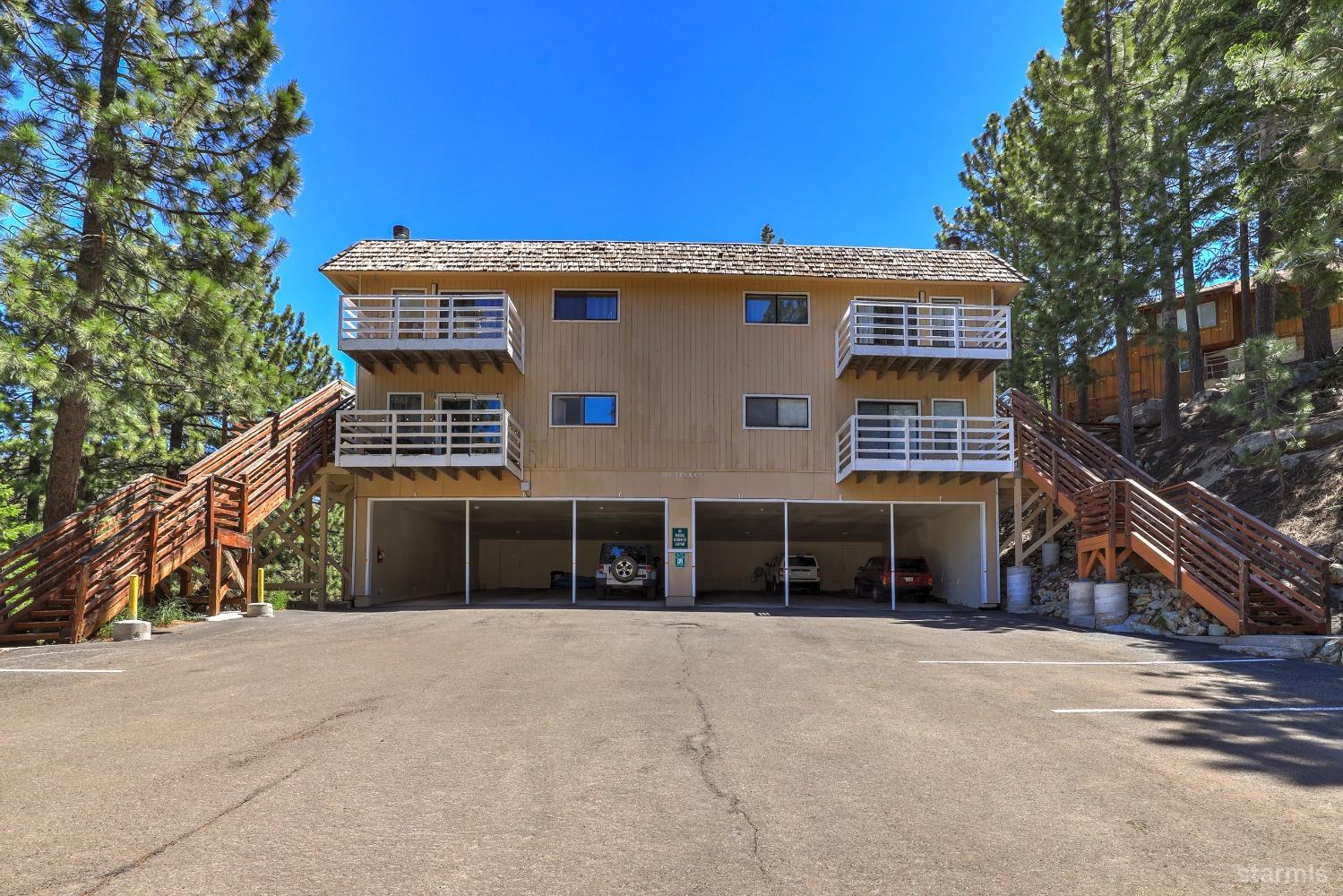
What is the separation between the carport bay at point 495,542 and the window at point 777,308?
5486 mm

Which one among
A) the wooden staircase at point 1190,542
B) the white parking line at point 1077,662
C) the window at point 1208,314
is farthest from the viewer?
the window at point 1208,314

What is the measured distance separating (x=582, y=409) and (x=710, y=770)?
631 inches

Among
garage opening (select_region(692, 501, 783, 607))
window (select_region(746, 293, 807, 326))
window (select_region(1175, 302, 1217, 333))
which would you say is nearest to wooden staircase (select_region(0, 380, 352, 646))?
garage opening (select_region(692, 501, 783, 607))

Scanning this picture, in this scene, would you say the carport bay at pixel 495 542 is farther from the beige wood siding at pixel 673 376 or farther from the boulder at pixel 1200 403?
the boulder at pixel 1200 403

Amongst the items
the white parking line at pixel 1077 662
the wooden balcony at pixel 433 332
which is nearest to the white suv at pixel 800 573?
the wooden balcony at pixel 433 332

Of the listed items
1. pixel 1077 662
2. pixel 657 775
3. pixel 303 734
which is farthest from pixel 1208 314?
pixel 303 734

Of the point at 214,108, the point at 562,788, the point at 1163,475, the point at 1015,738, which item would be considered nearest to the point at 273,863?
the point at 562,788

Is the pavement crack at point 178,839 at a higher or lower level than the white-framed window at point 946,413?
lower

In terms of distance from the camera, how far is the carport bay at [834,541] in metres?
21.3

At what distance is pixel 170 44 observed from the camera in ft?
43.5

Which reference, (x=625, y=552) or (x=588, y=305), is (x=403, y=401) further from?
(x=625, y=552)

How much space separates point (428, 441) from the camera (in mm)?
20766

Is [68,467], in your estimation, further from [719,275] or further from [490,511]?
[719,275]

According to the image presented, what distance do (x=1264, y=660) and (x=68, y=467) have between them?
59.5 ft
